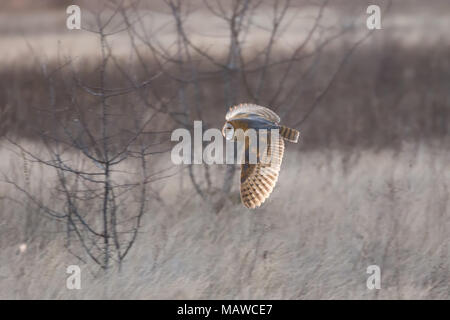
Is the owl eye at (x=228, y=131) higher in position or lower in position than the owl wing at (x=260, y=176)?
higher

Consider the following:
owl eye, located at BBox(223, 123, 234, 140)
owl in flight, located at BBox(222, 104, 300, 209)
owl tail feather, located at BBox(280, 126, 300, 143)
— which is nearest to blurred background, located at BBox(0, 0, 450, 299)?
owl eye, located at BBox(223, 123, 234, 140)

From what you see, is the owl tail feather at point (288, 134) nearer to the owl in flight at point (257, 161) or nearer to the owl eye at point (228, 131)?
the owl in flight at point (257, 161)

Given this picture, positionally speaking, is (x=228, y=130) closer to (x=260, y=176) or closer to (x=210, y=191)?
(x=260, y=176)

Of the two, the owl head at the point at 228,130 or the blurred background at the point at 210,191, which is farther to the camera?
the blurred background at the point at 210,191

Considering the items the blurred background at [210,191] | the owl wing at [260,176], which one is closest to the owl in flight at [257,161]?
the owl wing at [260,176]

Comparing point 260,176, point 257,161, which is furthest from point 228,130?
point 260,176

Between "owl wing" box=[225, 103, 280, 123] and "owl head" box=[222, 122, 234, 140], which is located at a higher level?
"owl wing" box=[225, 103, 280, 123]

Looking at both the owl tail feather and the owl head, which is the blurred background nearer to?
the owl head
